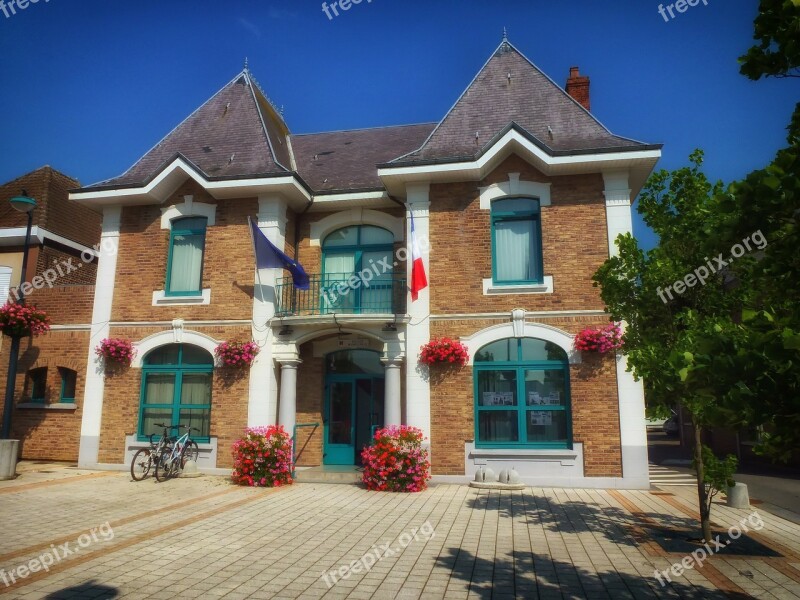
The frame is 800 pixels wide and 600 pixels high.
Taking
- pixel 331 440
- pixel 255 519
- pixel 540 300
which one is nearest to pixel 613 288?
pixel 540 300

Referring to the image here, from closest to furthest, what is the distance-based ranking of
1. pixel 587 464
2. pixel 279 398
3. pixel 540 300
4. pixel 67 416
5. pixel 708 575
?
pixel 708 575 < pixel 587 464 < pixel 540 300 < pixel 279 398 < pixel 67 416

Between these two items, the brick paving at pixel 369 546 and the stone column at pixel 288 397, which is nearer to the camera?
the brick paving at pixel 369 546

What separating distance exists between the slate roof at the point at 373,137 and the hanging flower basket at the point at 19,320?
3386 millimetres

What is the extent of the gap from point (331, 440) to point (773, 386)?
36.8 ft

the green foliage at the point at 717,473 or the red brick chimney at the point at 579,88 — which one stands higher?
the red brick chimney at the point at 579,88

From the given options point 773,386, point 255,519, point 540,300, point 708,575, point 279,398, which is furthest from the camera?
point 279,398

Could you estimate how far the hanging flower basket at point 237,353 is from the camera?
40.7ft

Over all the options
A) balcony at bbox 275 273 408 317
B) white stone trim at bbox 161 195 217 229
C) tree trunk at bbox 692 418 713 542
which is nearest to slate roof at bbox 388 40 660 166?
balcony at bbox 275 273 408 317

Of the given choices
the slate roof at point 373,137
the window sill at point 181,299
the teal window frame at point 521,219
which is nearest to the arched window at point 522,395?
the teal window frame at point 521,219

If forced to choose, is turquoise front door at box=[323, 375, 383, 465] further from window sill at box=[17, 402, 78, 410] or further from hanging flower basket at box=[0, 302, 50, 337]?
hanging flower basket at box=[0, 302, 50, 337]

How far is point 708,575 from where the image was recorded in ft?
18.4

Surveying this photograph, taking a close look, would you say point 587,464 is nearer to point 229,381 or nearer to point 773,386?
point 229,381

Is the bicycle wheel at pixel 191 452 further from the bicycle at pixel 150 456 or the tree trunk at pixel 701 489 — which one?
the tree trunk at pixel 701 489

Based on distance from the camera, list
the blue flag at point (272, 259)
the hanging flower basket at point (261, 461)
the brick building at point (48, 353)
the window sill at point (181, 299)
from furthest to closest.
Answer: the brick building at point (48, 353), the window sill at point (181, 299), the blue flag at point (272, 259), the hanging flower basket at point (261, 461)
